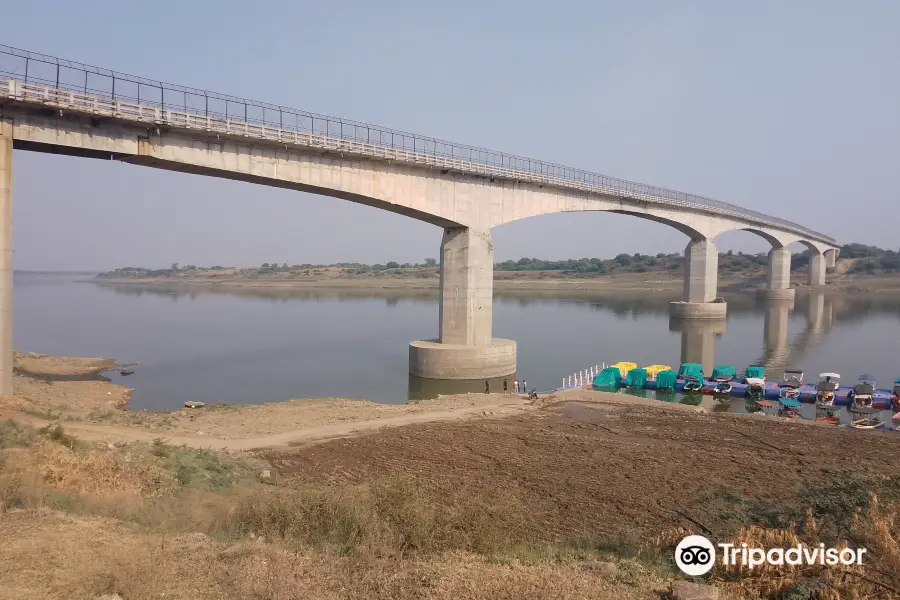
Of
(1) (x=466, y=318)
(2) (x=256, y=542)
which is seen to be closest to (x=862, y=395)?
(1) (x=466, y=318)

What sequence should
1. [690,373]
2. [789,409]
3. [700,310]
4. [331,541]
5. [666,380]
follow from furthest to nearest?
1. [700,310]
2. [690,373]
3. [666,380]
4. [789,409]
5. [331,541]

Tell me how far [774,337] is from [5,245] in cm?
4679

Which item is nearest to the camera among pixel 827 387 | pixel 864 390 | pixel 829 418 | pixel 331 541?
pixel 331 541

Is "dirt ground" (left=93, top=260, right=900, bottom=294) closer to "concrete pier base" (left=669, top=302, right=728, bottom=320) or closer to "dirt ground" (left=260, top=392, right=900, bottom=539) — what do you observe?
"concrete pier base" (left=669, top=302, right=728, bottom=320)

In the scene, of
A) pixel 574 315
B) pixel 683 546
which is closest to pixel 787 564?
pixel 683 546

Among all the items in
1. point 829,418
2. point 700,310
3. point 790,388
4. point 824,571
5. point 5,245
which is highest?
point 5,245

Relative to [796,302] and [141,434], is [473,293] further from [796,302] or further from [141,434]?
[796,302]

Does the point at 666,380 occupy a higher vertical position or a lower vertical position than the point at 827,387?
lower

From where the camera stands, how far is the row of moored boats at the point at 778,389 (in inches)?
815

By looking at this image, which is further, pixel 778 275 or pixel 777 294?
pixel 778 275

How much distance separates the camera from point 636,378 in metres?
26.7

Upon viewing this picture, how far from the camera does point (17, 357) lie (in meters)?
30.8

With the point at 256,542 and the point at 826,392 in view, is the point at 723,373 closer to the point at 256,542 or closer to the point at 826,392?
the point at 826,392

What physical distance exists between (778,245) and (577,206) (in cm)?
5366
